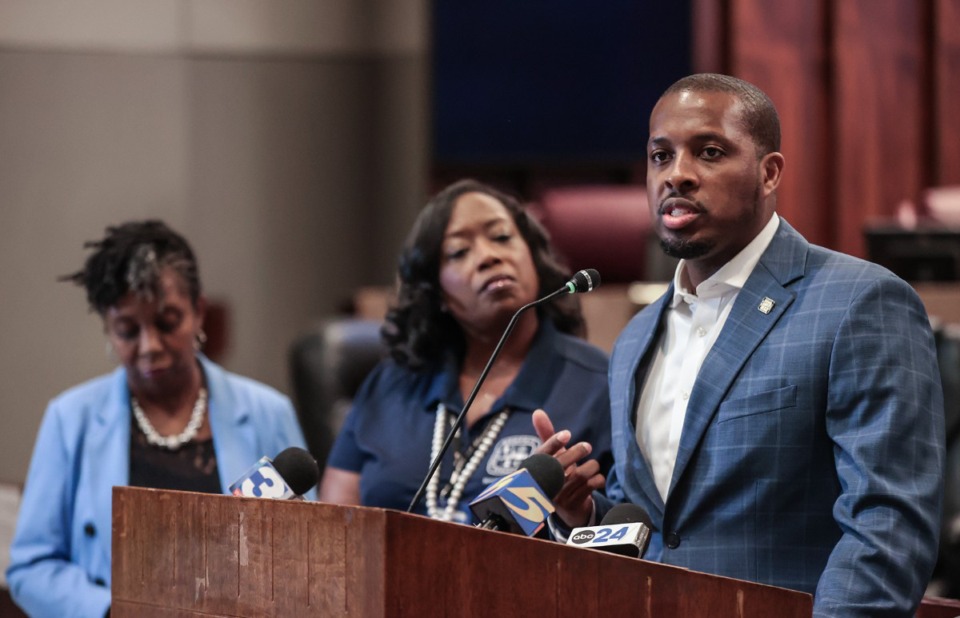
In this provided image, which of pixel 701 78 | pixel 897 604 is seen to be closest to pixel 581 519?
pixel 897 604

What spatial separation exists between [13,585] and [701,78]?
1650 millimetres

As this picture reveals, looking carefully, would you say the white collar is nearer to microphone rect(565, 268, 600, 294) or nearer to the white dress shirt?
the white dress shirt

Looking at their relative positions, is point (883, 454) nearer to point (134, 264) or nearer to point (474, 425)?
point (474, 425)

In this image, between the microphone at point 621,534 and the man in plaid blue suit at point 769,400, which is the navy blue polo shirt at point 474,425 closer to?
the man in plaid blue suit at point 769,400

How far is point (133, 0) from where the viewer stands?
5.81 meters

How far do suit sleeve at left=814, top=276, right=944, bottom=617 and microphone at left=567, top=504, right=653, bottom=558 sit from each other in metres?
0.21

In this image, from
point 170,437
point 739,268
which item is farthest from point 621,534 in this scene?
point 170,437

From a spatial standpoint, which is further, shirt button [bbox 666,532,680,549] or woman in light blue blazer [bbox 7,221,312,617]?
woman in light blue blazer [bbox 7,221,312,617]

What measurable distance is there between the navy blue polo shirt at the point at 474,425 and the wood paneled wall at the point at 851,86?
4.36 metres

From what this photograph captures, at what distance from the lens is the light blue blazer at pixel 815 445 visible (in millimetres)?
1470

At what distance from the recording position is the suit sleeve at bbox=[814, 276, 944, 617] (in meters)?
1.45

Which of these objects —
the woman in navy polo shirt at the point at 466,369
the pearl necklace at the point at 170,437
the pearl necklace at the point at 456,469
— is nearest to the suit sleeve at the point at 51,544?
the pearl necklace at the point at 170,437

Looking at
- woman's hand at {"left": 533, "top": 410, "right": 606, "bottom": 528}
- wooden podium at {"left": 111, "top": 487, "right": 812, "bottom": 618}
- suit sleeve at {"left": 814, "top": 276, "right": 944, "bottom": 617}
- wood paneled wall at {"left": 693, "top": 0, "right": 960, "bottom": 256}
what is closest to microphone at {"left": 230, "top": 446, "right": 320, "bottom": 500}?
wooden podium at {"left": 111, "top": 487, "right": 812, "bottom": 618}

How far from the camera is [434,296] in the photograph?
2.59m
